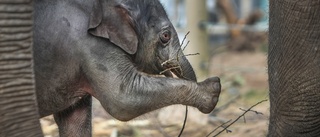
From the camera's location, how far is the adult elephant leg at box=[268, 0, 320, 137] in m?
5.28

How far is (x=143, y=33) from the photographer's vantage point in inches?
199

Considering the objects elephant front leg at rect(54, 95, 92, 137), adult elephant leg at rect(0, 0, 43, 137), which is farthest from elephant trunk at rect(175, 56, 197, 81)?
adult elephant leg at rect(0, 0, 43, 137)

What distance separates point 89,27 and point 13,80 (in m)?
0.91

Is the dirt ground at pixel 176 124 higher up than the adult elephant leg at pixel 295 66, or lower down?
lower down

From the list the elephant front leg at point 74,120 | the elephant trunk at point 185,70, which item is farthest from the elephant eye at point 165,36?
the elephant front leg at point 74,120

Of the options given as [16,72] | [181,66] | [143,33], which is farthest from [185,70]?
[16,72]

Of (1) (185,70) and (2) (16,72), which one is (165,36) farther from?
(2) (16,72)

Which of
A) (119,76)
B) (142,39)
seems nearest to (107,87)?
(119,76)

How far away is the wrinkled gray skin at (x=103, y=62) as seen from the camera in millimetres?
4766

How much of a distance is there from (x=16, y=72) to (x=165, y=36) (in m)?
1.36

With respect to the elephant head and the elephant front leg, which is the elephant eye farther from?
the elephant front leg

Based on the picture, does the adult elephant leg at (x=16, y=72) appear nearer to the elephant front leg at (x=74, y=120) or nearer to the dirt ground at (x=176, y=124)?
the elephant front leg at (x=74, y=120)

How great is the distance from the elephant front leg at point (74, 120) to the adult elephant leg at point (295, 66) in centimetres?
110

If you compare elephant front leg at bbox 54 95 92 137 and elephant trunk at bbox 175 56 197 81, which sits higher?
elephant trunk at bbox 175 56 197 81
